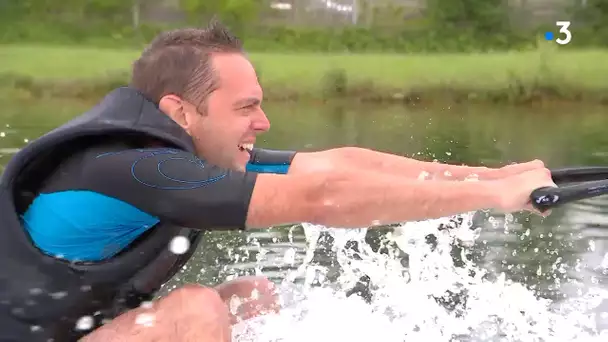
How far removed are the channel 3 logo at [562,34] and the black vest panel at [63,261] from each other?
68.1ft

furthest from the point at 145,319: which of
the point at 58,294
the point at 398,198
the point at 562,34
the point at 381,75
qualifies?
the point at 562,34

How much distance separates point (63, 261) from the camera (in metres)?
2.08

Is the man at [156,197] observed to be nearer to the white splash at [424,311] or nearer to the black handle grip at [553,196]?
the black handle grip at [553,196]

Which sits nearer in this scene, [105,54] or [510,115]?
[510,115]

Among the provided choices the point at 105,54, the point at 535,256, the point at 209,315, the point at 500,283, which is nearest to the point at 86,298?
the point at 209,315

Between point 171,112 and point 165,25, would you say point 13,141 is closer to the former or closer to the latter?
point 171,112

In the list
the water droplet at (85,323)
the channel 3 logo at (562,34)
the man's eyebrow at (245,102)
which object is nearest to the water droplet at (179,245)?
the water droplet at (85,323)

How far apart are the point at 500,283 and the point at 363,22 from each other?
19.7 metres

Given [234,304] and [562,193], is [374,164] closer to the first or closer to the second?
[234,304]

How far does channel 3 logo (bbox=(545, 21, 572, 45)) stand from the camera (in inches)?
864

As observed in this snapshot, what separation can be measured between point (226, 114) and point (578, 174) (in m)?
0.94

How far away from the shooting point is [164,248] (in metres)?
2.21

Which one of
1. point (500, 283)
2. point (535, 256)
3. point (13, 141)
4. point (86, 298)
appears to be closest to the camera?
point (86, 298)

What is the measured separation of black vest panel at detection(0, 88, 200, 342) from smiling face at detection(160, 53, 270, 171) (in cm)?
6
